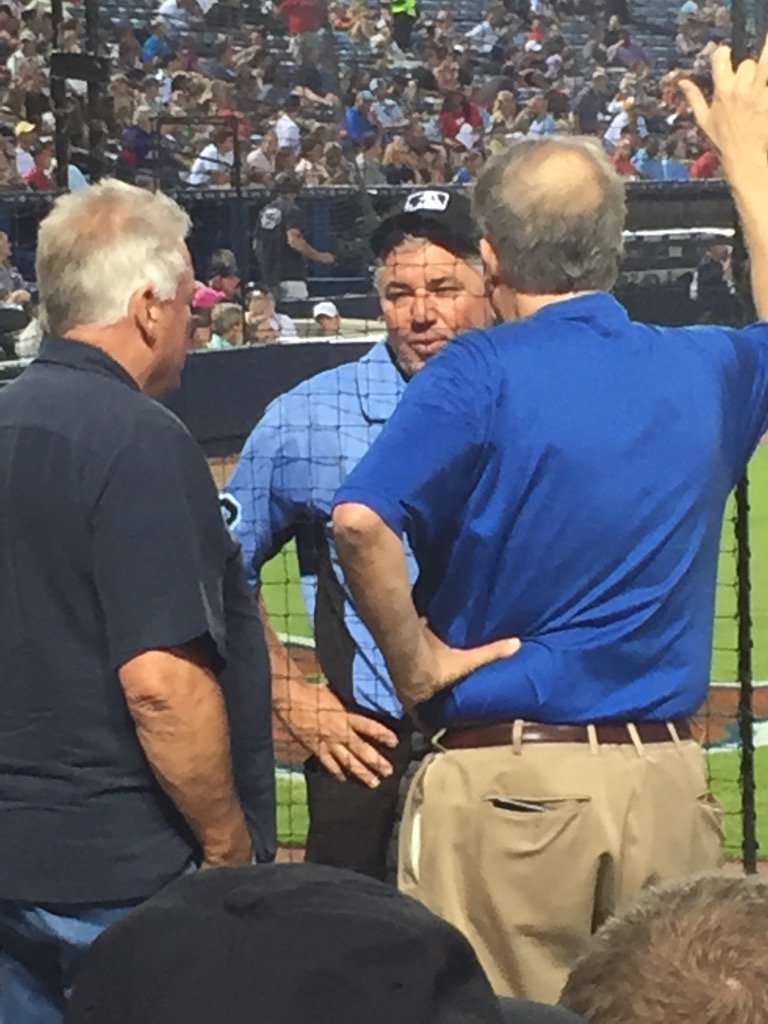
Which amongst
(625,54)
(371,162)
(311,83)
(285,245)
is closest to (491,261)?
(285,245)

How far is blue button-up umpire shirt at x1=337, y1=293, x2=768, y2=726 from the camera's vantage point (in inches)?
102

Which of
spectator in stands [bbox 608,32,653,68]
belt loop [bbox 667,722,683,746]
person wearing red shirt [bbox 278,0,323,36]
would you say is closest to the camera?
belt loop [bbox 667,722,683,746]

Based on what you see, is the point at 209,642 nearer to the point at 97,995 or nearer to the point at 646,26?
the point at 97,995

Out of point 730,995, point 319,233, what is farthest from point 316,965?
point 319,233

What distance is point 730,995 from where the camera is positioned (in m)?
1.35

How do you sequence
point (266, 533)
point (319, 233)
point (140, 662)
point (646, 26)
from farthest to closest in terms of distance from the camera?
point (646, 26)
point (319, 233)
point (266, 533)
point (140, 662)

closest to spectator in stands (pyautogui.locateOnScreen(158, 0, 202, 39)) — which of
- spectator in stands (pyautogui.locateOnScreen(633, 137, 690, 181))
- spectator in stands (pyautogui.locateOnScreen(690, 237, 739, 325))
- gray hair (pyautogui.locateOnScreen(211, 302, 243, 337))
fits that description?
spectator in stands (pyautogui.locateOnScreen(633, 137, 690, 181))

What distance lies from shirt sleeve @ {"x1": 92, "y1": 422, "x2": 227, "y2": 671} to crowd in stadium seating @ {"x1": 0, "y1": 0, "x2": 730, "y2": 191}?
33.1 ft

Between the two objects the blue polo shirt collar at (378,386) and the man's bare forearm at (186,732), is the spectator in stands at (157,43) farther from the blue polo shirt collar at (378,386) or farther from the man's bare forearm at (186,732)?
the man's bare forearm at (186,732)

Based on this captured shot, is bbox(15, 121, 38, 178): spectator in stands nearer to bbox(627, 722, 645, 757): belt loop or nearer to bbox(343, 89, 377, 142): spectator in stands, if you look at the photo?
bbox(343, 89, 377, 142): spectator in stands

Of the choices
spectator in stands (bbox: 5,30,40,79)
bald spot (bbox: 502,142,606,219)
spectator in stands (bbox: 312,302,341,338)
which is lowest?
spectator in stands (bbox: 312,302,341,338)

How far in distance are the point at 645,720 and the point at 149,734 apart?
828 mm

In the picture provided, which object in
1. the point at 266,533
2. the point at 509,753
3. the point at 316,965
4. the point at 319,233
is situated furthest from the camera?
the point at 319,233

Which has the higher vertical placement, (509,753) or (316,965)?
(316,965)
